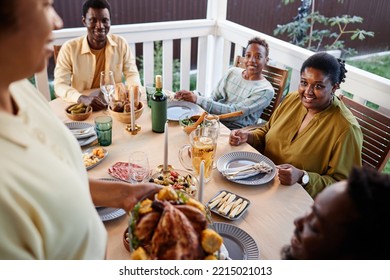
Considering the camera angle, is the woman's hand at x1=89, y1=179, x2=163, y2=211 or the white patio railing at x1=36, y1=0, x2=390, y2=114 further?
the white patio railing at x1=36, y1=0, x2=390, y2=114

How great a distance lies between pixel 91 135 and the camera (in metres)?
1.76

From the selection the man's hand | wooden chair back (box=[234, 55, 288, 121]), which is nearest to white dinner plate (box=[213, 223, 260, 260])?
the man's hand

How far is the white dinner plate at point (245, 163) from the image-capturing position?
148 centimetres

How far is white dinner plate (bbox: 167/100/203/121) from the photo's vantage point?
207 cm

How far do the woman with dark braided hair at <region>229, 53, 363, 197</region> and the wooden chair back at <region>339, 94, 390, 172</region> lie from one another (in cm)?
31

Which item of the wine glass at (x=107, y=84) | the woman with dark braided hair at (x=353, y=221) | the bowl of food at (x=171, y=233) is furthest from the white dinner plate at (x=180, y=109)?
the woman with dark braided hair at (x=353, y=221)

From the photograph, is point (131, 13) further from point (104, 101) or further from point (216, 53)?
point (104, 101)

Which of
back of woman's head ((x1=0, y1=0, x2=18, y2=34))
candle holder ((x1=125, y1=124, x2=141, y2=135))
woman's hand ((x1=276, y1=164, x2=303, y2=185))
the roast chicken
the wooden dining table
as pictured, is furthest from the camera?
candle holder ((x1=125, y1=124, x2=141, y2=135))

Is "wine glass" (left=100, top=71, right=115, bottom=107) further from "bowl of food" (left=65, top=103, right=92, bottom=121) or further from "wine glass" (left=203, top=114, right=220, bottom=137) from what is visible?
"wine glass" (left=203, top=114, right=220, bottom=137)

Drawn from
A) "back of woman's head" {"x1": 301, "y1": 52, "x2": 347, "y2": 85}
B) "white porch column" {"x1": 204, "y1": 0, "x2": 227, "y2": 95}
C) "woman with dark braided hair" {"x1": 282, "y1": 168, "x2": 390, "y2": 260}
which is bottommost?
"white porch column" {"x1": 204, "y1": 0, "x2": 227, "y2": 95}

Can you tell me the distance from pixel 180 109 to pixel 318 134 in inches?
30.2

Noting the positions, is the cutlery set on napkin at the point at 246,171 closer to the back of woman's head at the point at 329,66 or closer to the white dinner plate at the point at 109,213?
the white dinner plate at the point at 109,213

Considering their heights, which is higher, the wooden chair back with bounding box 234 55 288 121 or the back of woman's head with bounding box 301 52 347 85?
the back of woman's head with bounding box 301 52 347 85
